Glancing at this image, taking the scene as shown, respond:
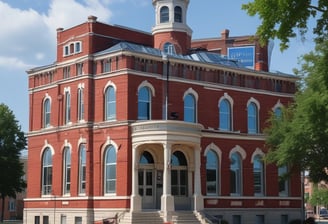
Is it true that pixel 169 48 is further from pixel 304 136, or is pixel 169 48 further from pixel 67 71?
pixel 304 136

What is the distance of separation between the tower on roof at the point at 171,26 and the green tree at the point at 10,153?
20982mm

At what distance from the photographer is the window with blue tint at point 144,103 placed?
42134 mm

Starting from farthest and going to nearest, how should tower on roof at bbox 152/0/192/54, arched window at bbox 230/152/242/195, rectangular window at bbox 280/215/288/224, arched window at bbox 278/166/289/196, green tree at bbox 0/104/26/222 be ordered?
green tree at bbox 0/104/26/222, tower on roof at bbox 152/0/192/54, arched window at bbox 278/166/289/196, rectangular window at bbox 280/215/288/224, arched window at bbox 230/152/242/195

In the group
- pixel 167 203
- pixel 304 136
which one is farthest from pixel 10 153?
pixel 304 136

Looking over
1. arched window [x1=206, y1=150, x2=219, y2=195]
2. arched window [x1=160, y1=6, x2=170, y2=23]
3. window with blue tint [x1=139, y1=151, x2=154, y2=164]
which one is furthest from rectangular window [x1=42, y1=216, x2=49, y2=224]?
arched window [x1=160, y1=6, x2=170, y2=23]

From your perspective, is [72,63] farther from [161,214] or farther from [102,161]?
[161,214]

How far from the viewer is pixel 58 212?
145 feet

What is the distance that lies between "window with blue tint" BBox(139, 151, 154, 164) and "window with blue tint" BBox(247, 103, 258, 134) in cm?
979

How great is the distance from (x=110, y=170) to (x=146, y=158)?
256 cm

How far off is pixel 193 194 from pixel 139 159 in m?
4.65

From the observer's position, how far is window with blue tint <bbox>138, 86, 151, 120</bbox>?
138ft

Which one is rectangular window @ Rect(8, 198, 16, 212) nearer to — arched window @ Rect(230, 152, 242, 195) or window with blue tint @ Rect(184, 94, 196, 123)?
arched window @ Rect(230, 152, 242, 195)

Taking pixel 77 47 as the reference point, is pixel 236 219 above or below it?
below

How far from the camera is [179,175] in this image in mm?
43438
